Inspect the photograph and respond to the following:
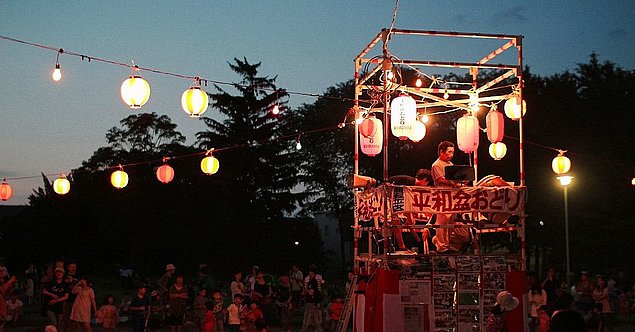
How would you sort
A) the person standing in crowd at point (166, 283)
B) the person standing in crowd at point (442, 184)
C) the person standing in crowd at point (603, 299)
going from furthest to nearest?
1. the person standing in crowd at point (603, 299)
2. the person standing in crowd at point (166, 283)
3. the person standing in crowd at point (442, 184)

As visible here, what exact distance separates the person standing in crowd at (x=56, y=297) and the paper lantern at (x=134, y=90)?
529cm

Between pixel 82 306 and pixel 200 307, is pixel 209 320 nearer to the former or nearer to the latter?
pixel 200 307

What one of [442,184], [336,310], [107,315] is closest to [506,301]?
[442,184]

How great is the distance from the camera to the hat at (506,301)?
11445mm

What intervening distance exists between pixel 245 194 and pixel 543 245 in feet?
64.8

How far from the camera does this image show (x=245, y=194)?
4972 centimetres

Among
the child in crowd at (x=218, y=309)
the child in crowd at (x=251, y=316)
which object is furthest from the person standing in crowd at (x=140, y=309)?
the child in crowd at (x=251, y=316)

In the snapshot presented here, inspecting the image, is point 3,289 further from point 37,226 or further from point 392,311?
point 37,226

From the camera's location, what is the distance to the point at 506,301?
451 inches

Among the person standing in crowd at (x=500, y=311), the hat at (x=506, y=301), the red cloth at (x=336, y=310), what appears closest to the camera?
the person standing in crowd at (x=500, y=311)

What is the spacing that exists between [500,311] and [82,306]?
402 inches

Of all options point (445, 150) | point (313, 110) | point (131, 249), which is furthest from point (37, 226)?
point (445, 150)

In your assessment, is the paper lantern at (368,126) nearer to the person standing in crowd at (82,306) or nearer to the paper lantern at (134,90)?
the paper lantern at (134,90)

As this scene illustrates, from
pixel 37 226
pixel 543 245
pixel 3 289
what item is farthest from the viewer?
pixel 37 226
